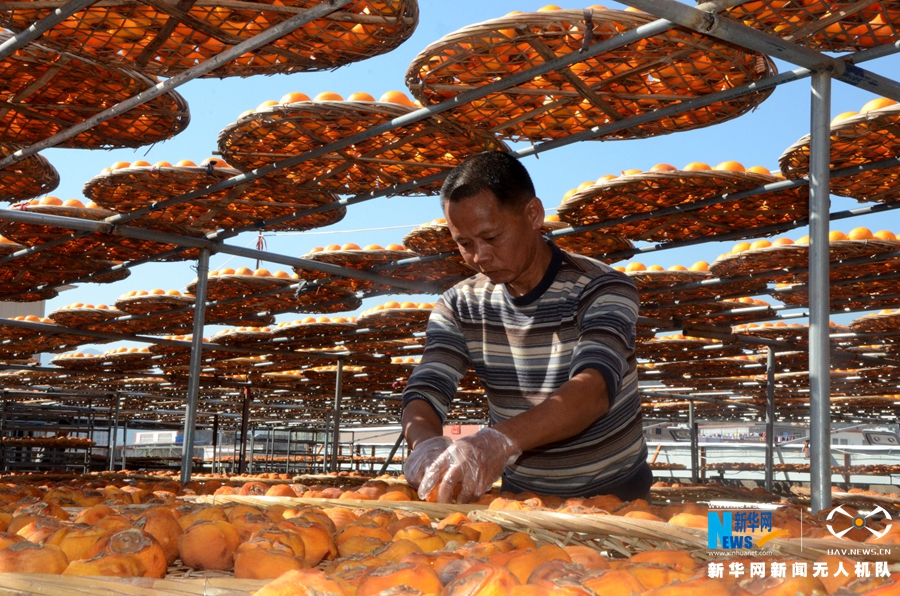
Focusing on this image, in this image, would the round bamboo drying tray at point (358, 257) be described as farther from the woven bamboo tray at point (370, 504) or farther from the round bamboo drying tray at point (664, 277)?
the woven bamboo tray at point (370, 504)

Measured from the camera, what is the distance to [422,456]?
2238mm

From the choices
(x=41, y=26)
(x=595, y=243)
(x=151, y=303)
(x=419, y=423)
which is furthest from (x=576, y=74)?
(x=151, y=303)

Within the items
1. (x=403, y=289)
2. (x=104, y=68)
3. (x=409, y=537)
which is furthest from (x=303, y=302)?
(x=409, y=537)

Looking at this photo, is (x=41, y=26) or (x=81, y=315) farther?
(x=81, y=315)

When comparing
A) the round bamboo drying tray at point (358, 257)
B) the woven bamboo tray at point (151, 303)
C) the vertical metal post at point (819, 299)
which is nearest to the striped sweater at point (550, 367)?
the vertical metal post at point (819, 299)

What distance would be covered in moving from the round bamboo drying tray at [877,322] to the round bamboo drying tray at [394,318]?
4857mm

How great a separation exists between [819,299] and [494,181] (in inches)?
61.0

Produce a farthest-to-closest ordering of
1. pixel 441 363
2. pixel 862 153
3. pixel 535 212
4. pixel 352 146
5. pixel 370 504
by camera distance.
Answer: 1. pixel 352 146
2. pixel 862 153
3. pixel 441 363
4. pixel 535 212
5. pixel 370 504

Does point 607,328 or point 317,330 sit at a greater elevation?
point 317,330

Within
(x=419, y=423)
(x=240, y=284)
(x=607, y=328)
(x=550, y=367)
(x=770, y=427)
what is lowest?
(x=770, y=427)

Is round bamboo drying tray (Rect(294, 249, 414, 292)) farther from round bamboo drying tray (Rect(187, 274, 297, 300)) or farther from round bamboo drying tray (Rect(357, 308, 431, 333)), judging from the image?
round bamboo drying tray (Rect(357, 308, 431, 333))

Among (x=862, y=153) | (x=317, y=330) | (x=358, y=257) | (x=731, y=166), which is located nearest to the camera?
(x=862, y=153)

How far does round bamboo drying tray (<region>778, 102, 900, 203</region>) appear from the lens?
4.02 m

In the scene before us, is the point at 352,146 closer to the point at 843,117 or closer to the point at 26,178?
the point at 26,178
